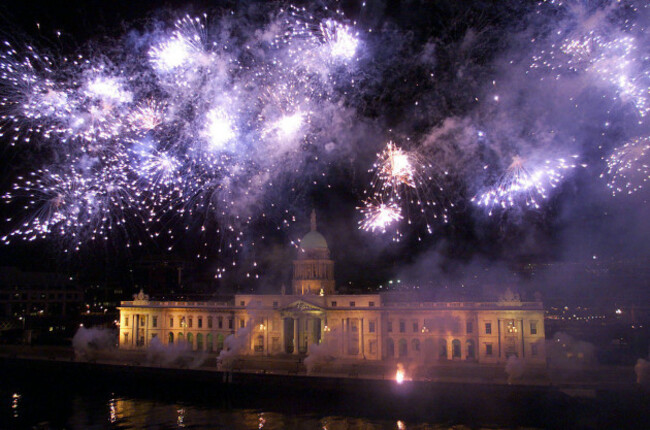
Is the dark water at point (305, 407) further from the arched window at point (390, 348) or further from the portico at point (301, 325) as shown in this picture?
the arched window at point (390, 348)

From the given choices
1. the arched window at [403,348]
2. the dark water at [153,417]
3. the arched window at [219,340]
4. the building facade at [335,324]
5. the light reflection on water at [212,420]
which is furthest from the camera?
the arched window at [219,340]

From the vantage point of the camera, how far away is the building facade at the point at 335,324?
54.2 metres

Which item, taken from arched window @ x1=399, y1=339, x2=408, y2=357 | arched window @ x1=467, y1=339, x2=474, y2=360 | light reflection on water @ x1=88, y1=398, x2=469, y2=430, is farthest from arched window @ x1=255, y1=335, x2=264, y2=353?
arched window @ x1=467, y1=339, x2=474, y2=360

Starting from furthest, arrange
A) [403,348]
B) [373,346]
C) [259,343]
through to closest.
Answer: [259,343], [373,346], [403,348]

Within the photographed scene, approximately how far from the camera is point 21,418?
1565 inches

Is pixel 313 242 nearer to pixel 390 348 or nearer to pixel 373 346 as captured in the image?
pixel 373 346

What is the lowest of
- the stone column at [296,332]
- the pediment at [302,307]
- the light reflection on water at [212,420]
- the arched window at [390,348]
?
the light reflection on water at [212,420]

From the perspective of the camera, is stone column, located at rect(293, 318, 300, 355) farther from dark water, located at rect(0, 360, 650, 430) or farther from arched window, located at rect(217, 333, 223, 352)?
dark water, located at rect(0, 360, 650, 430)

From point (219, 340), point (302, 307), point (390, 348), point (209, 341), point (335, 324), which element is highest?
point (302, 307)

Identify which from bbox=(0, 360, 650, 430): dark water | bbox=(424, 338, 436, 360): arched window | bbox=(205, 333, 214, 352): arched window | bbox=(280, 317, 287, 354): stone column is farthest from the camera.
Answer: bbox=(205, 333, 214, 352): arched window

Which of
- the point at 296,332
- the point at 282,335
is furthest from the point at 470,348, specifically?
the point at 282,335

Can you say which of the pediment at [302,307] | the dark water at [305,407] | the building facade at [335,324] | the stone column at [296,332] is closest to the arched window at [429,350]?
the building facade at [335,324]

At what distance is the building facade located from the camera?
178 ft

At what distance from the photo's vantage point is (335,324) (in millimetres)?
62062
